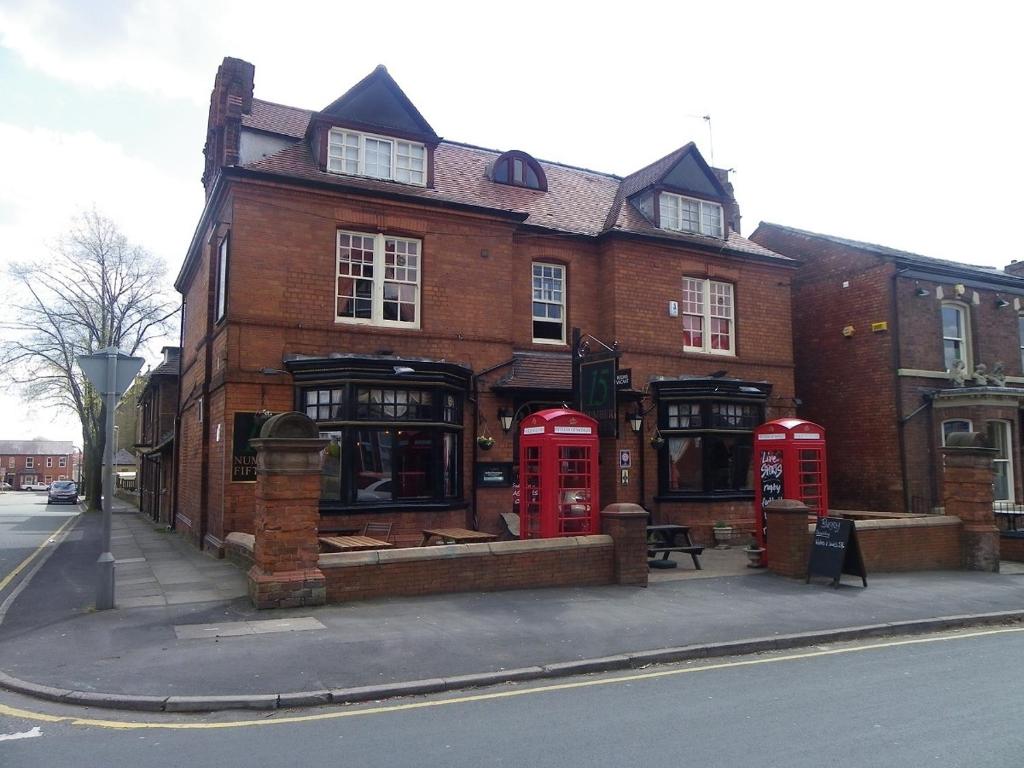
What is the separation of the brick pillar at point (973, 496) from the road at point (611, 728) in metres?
8.25

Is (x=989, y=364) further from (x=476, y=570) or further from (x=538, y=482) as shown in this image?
(x=476, y=570)

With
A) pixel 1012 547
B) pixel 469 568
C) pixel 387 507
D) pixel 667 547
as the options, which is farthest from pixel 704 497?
pixel 469 568

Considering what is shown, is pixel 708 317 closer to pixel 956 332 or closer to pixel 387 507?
pixel 956 332

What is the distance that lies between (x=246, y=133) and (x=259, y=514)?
394 inches

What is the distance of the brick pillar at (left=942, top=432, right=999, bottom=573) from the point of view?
14.6 meters

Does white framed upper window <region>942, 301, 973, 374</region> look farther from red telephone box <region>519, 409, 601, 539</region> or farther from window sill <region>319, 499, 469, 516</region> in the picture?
window sill <region>319, 499, 469, 516</region>

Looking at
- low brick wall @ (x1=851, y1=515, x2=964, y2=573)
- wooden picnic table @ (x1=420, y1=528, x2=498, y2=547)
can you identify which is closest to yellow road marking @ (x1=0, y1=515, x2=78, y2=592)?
wooden picnic table @ (x1=420, y1=528, x2=498, y2=547)

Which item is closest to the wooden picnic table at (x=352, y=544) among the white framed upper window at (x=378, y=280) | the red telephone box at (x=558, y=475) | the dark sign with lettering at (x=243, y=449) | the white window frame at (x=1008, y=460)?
the dark sign with lettering at (x=243, y=449)

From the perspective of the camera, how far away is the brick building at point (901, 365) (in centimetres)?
1970

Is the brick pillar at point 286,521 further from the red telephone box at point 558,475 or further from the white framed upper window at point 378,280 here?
the white framed upper window at point 378,280

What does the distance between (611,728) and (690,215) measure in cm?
1630

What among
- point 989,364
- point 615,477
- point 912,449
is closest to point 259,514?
point 615,477

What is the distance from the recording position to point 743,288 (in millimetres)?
19891

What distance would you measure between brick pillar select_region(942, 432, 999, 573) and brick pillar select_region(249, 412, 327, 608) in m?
12.5
